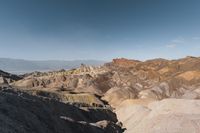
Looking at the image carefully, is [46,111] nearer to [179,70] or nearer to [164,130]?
[164,130]

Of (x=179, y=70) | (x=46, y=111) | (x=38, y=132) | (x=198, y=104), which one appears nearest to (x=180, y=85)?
(x=179, y=70)

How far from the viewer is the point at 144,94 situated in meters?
87.4

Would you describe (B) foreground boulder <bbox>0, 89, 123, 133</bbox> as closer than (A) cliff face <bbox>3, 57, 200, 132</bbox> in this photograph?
Yes

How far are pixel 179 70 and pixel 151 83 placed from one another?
1355 centimetres

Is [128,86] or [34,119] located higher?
[34,119]

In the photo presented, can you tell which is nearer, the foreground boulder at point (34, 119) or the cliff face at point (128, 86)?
the foreground boulder at point (34, 119)

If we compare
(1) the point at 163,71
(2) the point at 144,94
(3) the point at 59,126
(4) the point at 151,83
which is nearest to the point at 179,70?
(1) the point at 163,71

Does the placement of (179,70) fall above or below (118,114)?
above

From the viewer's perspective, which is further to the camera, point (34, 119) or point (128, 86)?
point (128, 86)

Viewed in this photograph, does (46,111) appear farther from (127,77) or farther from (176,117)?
(127,77)

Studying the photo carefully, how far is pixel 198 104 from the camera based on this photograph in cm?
4931

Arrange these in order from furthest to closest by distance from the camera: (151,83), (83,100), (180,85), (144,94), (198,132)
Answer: (151,83) < (180,85) < (144,94) < (83,100) < (198,132)

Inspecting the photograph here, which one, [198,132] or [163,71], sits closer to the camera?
[198,132]

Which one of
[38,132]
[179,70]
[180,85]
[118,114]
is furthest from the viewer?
[179,70]
